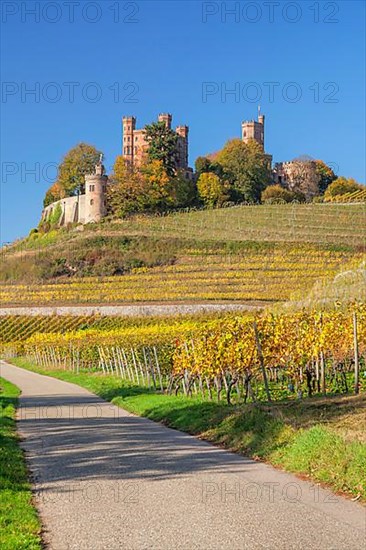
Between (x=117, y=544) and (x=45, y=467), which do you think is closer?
(x=117, y=544)

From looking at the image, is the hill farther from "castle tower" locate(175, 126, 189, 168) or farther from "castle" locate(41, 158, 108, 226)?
"castle tower" locate(175, 126, 189, 168)

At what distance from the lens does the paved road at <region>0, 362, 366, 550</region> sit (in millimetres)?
5844

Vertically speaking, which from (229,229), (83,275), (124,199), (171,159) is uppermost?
(171,159)

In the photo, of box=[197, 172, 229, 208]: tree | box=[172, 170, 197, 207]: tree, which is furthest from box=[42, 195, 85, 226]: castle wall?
box=[197, 172, 229, 208]: tree

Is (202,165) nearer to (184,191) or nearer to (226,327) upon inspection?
(184,191)

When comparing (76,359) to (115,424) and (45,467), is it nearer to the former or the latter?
(115,424)

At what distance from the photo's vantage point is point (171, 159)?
99125 mm

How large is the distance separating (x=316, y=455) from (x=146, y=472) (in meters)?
2.08

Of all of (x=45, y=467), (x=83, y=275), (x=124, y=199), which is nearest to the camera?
(x=45, y=467)

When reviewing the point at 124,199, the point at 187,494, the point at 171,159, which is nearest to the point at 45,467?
the point at 187,494

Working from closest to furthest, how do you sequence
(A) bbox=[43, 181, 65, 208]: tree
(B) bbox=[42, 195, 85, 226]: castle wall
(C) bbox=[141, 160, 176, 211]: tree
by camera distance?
(C) bbox=[141, 160, 176, 211]: tree < (B) bbox=[42, 195, 85, 226]: castle wall < (A) bbox=[43, 181, 65, 208]: tree

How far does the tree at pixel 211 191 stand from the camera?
9725cm

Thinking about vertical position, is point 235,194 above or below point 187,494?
above

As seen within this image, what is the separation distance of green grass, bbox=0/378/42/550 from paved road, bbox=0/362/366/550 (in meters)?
0.16
